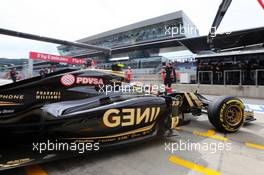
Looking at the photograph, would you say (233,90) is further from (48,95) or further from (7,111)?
(7,111)

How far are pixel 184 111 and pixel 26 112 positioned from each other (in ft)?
9.15

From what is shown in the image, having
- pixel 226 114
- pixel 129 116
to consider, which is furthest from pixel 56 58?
pixel 226 114

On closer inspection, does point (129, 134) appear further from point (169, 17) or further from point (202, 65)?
point (169, 17)

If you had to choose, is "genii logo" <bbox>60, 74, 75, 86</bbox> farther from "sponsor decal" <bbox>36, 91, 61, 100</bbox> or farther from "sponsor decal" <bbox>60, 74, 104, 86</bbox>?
"sponsor decal" <bbox>36, 91, 61, 100</bbox>

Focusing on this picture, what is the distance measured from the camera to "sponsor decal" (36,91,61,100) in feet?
7.85

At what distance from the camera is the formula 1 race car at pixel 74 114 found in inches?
77.4

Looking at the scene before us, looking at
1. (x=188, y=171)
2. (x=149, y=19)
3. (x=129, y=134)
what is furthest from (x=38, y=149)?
(x=149, y=19)

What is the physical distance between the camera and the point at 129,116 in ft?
8.23
